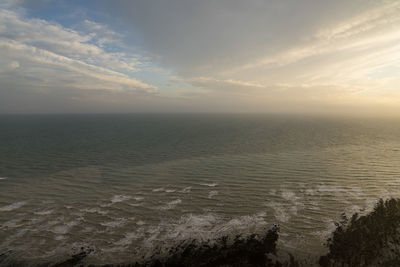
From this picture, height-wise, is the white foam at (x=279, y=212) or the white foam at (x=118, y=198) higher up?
the white foam at (x=279, y=212)

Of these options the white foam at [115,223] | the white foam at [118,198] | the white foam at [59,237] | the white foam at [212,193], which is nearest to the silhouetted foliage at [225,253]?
the white foam at [115,223]

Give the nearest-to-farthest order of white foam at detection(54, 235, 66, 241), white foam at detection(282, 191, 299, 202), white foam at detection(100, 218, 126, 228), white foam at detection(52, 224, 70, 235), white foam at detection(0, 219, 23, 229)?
1. white foam at detection(54, 235, 66, 241)
2. white foam at detection(52, 224, 70, 235)
3. white foam at detection(0, 219, 23, 229)
4. white foam at detection(100, 218, 126, 228)
5. white foam at detection(282, 191, 299, 202)

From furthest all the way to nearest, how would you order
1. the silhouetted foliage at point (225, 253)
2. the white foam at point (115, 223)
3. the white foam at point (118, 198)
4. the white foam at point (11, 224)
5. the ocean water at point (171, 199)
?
1. the white foam at point (118, 198)
2. the white foam at point (115, 223)
3. the white foam at point (11, 224)
4. the ocean water at point (171, 199)
5. the silhouetted foliage at point (225, 253)

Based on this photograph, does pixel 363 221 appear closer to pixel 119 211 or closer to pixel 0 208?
pixel 119 211

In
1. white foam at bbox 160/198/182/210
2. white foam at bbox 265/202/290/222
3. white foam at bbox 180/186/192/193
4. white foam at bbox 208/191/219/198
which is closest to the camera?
white foam at bbox 265/202/290/222

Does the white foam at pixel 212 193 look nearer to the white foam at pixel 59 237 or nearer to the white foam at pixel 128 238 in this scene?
the white foam at pixel 128 238

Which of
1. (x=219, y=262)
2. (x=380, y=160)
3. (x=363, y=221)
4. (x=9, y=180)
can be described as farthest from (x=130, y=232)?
(x=380, y=160)

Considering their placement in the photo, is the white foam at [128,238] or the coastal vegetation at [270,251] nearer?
the coastal vegetation at [270,251]

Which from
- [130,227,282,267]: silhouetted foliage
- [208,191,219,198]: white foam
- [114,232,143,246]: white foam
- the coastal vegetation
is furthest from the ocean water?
[130,227,282,267]: silhouetted foliage

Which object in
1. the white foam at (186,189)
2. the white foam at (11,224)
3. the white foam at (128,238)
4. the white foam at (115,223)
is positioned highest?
the white foam at (186,189)

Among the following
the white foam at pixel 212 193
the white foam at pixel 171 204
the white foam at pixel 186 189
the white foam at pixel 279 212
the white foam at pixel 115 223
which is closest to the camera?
the white foam at pixel 115 223

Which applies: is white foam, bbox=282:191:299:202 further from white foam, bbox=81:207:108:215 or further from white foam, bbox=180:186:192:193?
white foam, bbox=81:207:108:215

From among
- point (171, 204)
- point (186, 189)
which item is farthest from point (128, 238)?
point (186, 189)
